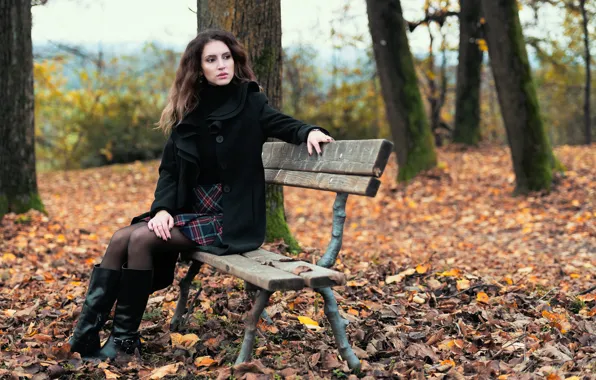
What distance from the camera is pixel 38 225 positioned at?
7105 millimetres

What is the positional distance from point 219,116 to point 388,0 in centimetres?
797

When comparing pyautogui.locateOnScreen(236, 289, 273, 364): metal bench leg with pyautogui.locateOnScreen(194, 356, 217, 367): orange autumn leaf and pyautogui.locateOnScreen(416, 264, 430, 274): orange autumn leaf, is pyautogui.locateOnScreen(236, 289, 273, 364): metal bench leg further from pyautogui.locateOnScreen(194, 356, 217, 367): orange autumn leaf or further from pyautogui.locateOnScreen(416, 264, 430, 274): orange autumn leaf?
pyautogui.locateOnScreen(416, 264, 430, 274): orange autumn leaf

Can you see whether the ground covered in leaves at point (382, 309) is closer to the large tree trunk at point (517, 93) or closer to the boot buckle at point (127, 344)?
the boot buckle at point (127, 344)

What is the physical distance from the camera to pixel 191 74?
3604 mm

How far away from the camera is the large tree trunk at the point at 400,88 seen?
35.3 feet

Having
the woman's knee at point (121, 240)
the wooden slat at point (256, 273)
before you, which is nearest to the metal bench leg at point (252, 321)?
the wooden slat at point (256, 273)

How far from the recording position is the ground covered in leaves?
311cm

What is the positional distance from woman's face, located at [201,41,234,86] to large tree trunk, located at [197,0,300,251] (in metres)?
1.30

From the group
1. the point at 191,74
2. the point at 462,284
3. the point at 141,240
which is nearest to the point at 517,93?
the point at 462,284

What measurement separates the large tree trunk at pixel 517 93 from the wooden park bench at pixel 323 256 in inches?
252

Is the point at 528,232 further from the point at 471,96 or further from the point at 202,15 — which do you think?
the point at 471,96

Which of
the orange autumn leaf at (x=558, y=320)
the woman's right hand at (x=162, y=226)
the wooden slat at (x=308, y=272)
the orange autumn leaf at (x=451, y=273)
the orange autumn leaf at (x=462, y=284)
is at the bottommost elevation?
the orange autumn leaf at (x=558, y=320)

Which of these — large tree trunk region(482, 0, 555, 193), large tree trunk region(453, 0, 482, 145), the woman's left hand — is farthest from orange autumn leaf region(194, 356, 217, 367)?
large tree trunk region(453, 0, 482, 145)

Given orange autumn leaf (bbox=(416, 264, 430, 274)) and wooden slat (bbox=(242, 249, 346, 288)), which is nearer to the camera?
wooden slat (bbox=(242, 249, 346, 288))
